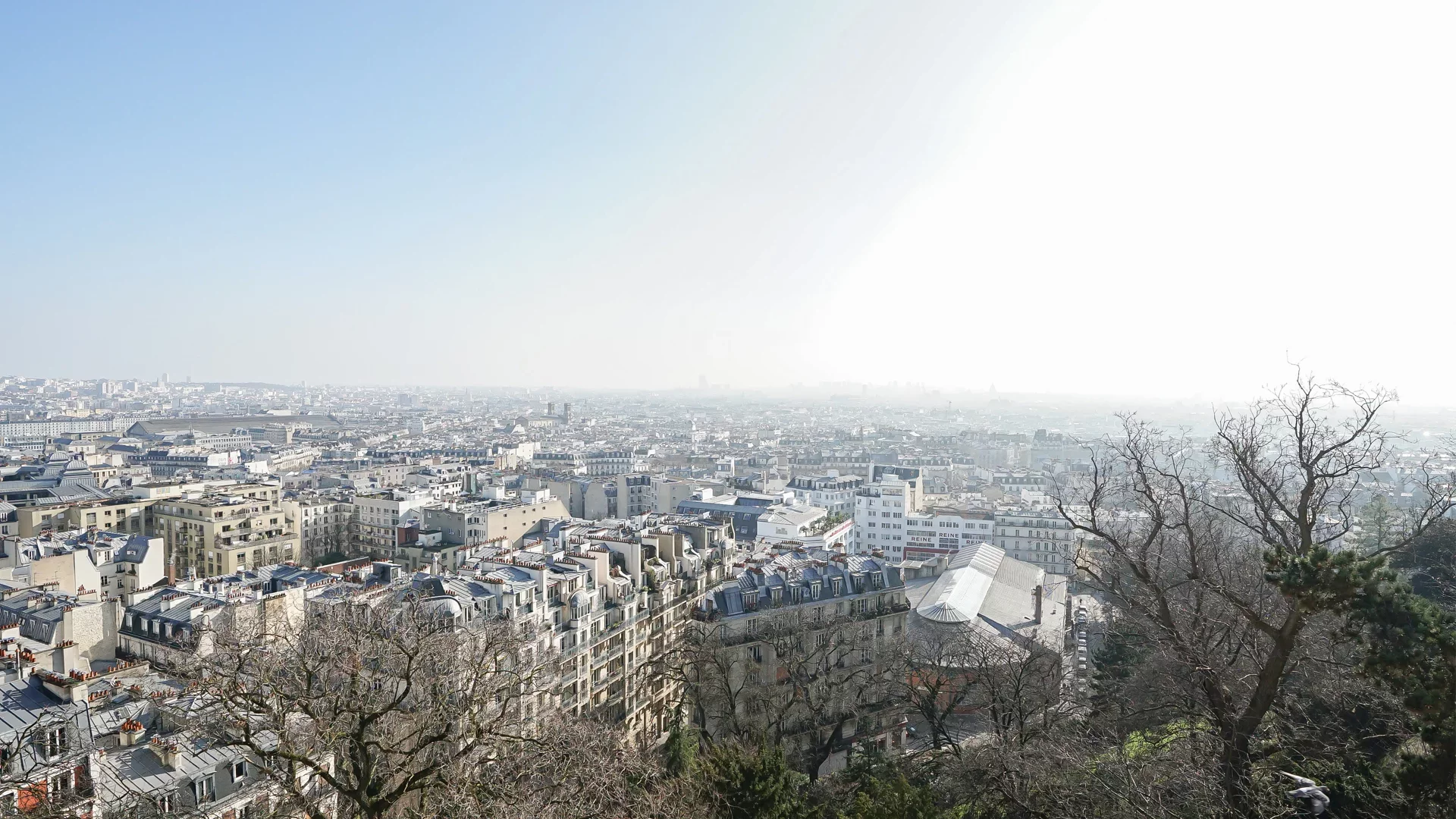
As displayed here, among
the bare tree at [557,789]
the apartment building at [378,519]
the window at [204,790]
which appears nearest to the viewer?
the bare tree at [557,789]

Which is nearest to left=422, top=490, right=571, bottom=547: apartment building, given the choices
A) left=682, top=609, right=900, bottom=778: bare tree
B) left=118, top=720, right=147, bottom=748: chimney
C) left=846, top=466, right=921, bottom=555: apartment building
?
left=682, top=609, right=900, bottom=778: bare tree

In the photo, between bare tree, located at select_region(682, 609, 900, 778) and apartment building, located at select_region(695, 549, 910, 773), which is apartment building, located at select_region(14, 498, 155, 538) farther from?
bare tree, located at select_region(682, 609, 900, 778)

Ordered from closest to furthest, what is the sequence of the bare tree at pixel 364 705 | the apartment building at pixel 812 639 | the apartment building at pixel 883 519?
the bare tree at pixel 364 705 → the apartment building at pixel 812 639 → the apartment building at pixel 883 519

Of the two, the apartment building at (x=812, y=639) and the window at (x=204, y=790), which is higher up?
the window at (x=204, y=790)

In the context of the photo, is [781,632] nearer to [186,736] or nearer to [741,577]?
[741,577]

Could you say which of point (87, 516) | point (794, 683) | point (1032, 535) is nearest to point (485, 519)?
point (87, 516)

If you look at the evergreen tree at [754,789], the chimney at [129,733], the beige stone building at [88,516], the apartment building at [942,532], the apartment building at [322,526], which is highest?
the chimney at [129,733]

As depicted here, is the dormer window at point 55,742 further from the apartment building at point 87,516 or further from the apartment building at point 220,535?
the apartment building at point 87,516

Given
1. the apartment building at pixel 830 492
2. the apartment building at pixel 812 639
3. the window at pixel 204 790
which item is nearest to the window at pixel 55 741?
the window at pixel 204 790

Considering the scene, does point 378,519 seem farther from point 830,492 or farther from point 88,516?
point 830,492
